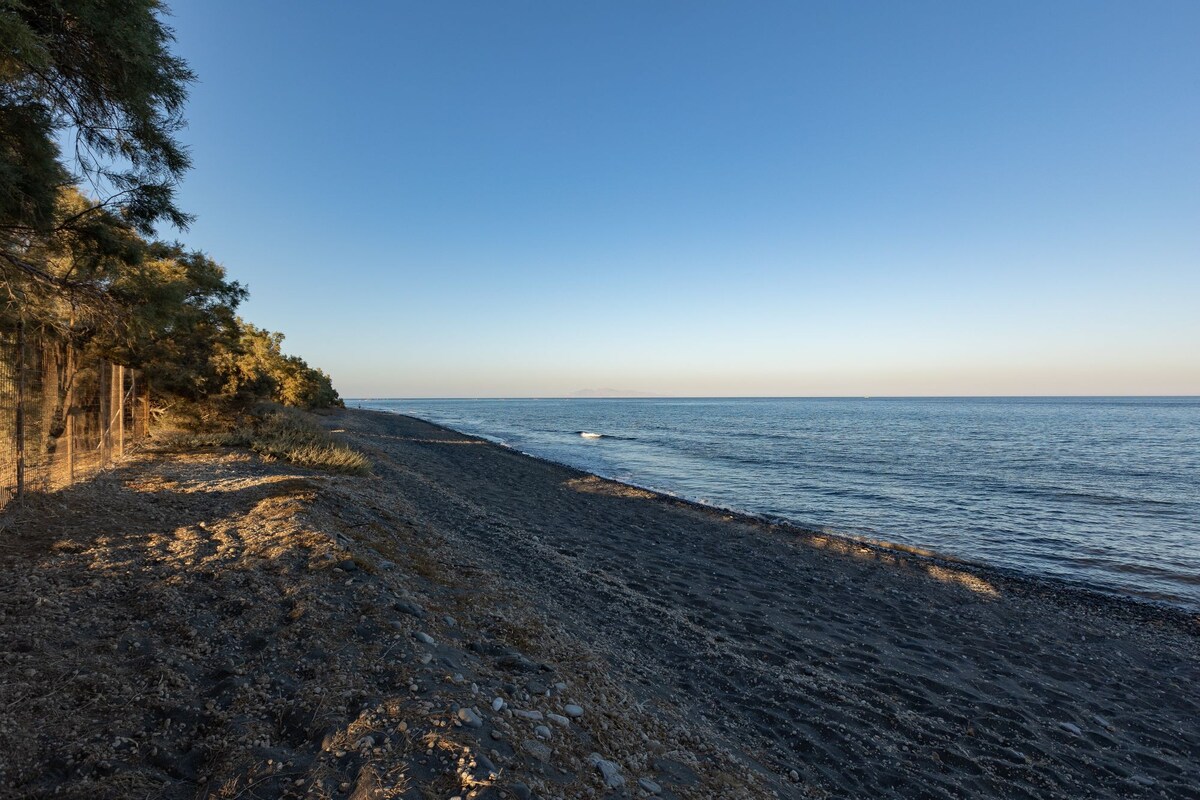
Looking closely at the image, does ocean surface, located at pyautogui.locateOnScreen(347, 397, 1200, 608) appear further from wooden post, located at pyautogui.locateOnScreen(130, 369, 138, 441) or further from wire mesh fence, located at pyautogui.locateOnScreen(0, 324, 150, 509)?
wooden post, located at pyautogui.locateOnScreen(130, 369, 138, 441)

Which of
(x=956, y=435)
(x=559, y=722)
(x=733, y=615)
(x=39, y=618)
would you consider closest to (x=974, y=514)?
(x=733, y=615)

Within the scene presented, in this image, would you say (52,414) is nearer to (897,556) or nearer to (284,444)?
(284,444)

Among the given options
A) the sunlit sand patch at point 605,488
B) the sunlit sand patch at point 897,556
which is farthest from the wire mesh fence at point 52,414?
the sunlit sand patch at point 897,556

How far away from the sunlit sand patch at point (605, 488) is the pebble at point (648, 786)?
1594 cm

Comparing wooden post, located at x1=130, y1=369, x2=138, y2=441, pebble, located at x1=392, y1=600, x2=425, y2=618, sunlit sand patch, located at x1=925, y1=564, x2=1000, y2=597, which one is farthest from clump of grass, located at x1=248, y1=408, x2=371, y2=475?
sunlit sand patch, located at x1=925, y1=564, x2=1000, y2=597

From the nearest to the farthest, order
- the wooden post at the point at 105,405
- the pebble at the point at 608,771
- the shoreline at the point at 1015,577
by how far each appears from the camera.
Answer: the pebble at the point at 608,771 → the shoreline at the point at 1015,577 → the wooden post at the point at 105,405

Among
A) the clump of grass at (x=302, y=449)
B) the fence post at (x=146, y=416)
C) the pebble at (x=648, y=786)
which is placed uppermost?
the fence post at (x=146, y=416)

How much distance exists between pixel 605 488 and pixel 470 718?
58.8 ft

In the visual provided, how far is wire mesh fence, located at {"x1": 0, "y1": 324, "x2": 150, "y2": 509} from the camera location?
25.6 ft

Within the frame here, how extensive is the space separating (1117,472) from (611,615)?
33.4 meters

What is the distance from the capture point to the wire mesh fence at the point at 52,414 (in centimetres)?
779

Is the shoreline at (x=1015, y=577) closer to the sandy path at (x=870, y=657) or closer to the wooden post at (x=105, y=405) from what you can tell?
the sandy path at (x=870, y=657)

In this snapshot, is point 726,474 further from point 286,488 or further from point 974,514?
point 286,488

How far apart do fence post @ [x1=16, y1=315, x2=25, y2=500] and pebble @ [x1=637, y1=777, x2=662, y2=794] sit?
8.98 m
